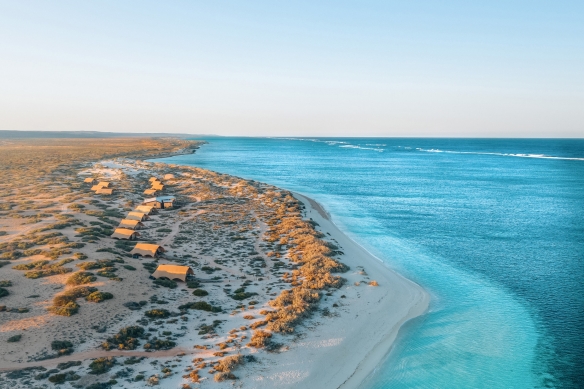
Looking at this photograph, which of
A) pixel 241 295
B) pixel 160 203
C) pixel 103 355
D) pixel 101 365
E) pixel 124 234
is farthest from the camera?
pixel 160 203

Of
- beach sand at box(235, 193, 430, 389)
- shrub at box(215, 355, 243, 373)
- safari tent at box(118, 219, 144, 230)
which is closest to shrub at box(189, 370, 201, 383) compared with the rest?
shrub at box(215, 355, 243, 373)

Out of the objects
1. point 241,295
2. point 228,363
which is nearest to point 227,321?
point 241,295

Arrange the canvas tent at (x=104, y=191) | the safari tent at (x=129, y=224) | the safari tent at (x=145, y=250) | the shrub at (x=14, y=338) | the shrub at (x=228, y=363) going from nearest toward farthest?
the shrub at (x=228, y=363) < the shrub at (x=14, y=338) < the safari tent at (x=145, y=250) < the safari tent at (x=129, y=224) < the canvas tent at (x=104, y=191)

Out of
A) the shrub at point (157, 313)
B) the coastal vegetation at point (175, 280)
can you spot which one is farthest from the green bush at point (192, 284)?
the shrub at point (157, 313)

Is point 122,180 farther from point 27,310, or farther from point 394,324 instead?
point 394,324

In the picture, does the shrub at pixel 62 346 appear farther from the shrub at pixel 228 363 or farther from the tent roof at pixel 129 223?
the tent roof at pixel 129 223

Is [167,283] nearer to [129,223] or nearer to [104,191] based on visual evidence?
[129,223]

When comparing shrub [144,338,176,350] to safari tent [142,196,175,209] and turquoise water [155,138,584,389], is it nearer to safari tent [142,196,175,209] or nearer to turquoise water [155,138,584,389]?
turquoise water [155,138,584,389]
